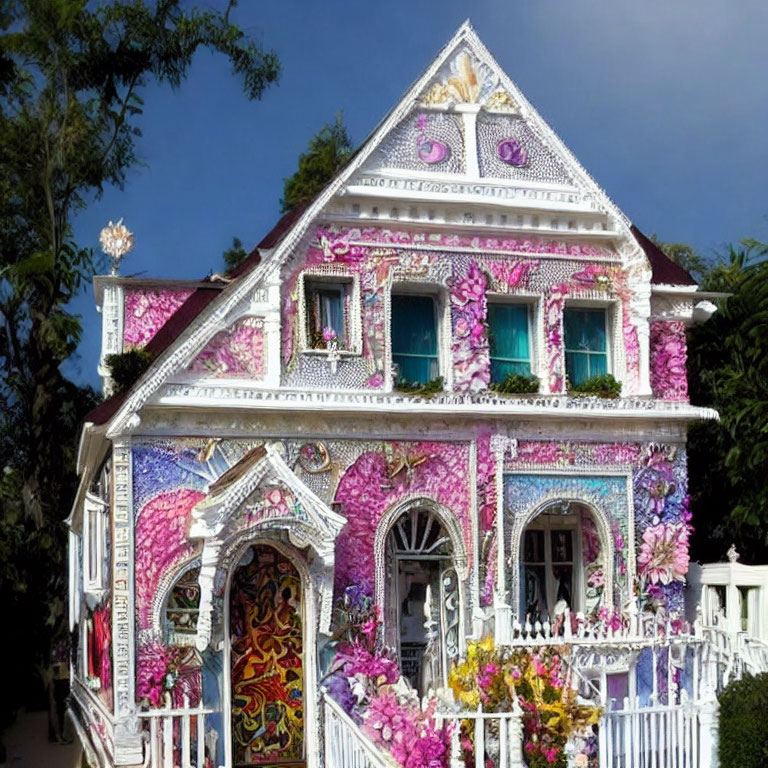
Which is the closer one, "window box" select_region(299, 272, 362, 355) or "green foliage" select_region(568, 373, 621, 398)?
"window box" select_region(299, 272, 362, 355)

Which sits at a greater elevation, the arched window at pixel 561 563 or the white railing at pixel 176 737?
the arched window at pixel 561 563

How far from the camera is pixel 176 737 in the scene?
1780 cm

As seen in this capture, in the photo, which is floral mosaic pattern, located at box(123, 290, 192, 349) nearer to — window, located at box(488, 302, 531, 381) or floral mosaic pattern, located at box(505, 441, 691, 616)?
window, located at box(488, 302, 531, 381)

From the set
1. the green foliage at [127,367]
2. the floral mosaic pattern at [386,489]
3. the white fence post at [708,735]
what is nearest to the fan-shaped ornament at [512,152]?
the floral mosaic pattern at [386,489]

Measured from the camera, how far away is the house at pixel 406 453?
18156mm

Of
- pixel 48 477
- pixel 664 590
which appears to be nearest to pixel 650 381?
pixel 664 590

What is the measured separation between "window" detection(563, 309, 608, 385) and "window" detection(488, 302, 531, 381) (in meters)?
0.66

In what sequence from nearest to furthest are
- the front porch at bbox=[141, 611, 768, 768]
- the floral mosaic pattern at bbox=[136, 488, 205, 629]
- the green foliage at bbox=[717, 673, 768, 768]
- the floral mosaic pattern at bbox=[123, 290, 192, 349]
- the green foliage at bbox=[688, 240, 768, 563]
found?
the front porch at bbox=[141, 611, 768, 768] → the green foliage at bbox=[717, 673, 768, 768] → the floral mosaic pattern at bbox=[136, 488, 205, 629] → the floral mosaic pattern at bbox=[123, 290, 192, 349] → the green foliage at bbox=[688, 240, 768, 563]

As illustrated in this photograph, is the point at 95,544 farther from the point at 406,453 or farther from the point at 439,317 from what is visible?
the point at 439,317

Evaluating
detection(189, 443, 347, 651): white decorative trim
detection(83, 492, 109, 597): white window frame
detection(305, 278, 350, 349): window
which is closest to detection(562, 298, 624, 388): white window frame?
detection(305, 278, 350, 349): window

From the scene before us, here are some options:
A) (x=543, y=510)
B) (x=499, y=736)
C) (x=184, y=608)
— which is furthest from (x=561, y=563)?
(x=184, y=608)

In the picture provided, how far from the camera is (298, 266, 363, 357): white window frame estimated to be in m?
19.4

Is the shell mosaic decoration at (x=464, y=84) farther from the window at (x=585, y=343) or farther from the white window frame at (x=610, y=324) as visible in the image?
the window at (x=585, y=343)

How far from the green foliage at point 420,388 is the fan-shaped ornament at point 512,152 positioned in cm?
338
